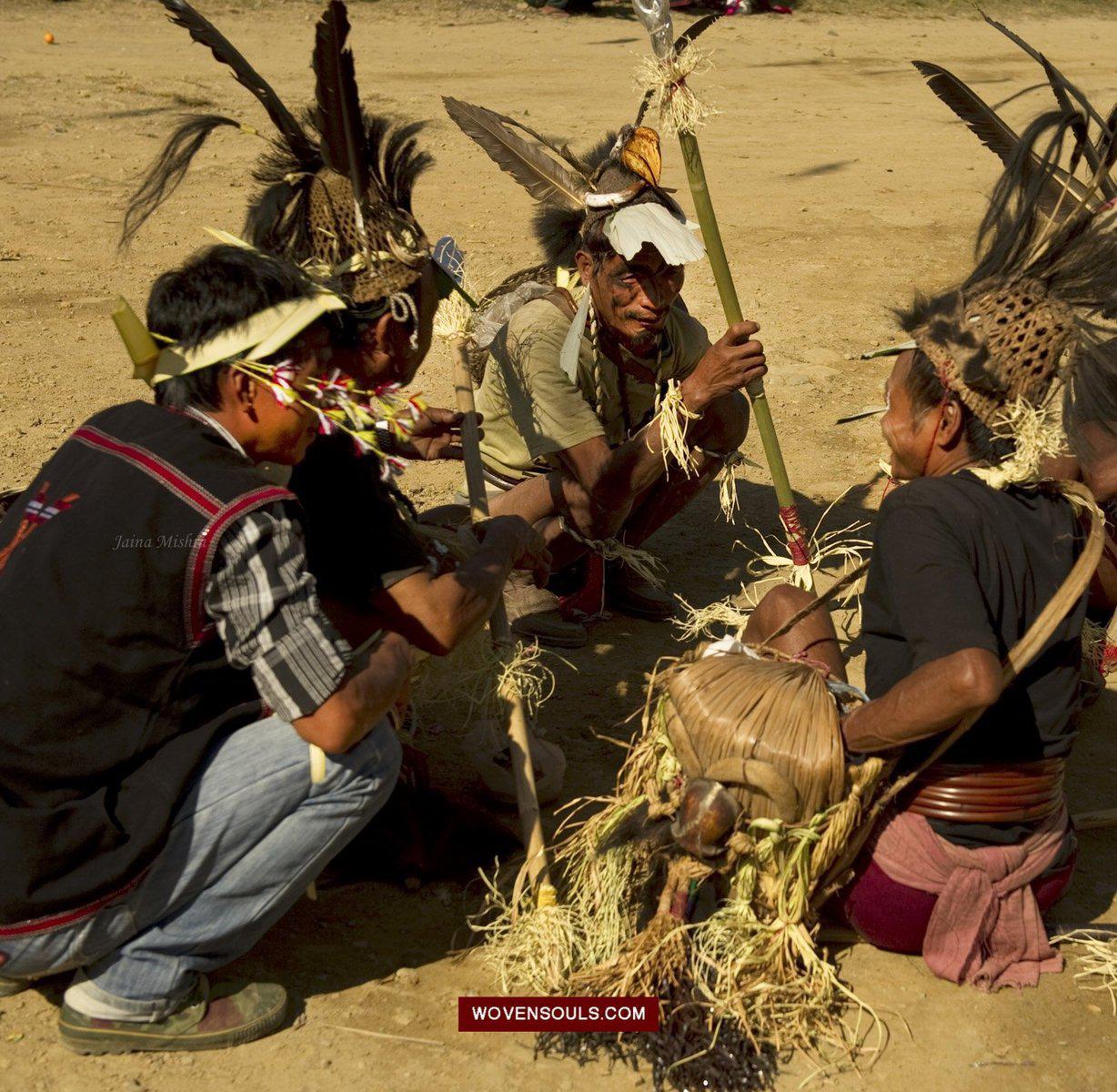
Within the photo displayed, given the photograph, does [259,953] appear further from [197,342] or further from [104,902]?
[197,342]

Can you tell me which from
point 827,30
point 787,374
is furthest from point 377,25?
point 787,374

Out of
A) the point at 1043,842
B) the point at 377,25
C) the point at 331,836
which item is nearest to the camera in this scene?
the point at 331,836

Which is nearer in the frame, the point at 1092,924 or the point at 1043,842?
the point at 1043,842

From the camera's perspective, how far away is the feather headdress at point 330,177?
2.98 m

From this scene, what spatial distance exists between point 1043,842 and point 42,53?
38.5ft

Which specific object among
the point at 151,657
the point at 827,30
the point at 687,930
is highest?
the point at 827,30

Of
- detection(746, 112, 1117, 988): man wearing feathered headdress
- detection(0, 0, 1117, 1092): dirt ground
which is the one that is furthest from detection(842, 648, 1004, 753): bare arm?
detection(0, 0, 1117, 1092): dirt ground

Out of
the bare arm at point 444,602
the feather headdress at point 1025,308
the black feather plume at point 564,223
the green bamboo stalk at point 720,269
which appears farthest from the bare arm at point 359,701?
the black feather plume at point 564,223

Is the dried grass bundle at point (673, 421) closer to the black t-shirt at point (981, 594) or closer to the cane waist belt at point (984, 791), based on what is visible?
the black t-shirt at point (981, 594)

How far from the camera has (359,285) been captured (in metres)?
3.01

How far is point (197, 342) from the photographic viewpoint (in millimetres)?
2449

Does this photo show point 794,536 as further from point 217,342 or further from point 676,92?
point 217,342

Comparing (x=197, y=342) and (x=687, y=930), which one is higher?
(x=197, y=342)

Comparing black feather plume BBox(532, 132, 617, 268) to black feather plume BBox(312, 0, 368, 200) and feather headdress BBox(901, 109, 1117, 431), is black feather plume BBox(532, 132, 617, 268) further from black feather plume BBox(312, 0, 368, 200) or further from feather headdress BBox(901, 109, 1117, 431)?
feather headdress BBox(901, 109, 1117, 431)
